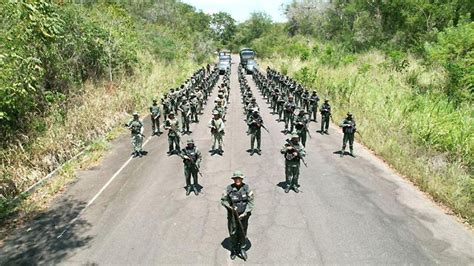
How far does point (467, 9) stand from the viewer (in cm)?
3138

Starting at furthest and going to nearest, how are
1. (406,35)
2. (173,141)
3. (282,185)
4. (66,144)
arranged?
1. (406,35)
2. (173,141)
3. (66,144)
4. (282,185)

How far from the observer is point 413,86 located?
23750 mm

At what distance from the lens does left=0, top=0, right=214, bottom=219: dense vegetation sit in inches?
532

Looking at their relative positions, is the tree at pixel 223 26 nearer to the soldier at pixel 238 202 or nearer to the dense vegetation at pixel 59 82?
the dense vegetation at pixel 59 82

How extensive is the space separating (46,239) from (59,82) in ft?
45.0

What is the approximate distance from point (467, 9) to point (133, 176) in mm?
30010

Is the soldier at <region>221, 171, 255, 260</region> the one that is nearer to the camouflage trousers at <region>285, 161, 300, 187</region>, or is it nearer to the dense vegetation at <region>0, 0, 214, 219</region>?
the camouflage trousers at <region>285, 161, 300, 187</region>

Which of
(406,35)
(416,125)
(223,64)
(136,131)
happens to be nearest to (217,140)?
(136,131)

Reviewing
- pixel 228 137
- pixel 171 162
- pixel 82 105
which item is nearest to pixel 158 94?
pixel 82 105

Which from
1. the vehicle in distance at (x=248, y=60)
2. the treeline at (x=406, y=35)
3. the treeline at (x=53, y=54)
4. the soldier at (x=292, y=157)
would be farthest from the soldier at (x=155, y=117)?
the vehicle in distance at (x=248, y=60)

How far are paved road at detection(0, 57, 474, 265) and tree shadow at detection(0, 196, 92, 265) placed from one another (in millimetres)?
23

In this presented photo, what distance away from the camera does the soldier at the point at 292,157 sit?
11.2 meters

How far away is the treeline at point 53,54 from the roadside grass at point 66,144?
2.25ft

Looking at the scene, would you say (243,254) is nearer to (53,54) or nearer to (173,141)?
(173,141)
